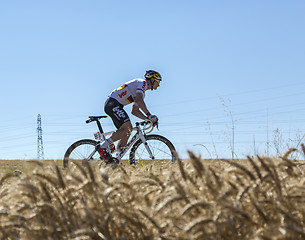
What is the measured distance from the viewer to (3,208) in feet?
11.5

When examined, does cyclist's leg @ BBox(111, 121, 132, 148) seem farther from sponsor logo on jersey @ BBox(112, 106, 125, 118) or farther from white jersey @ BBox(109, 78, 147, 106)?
white jersey @ BBox(109, 78, 147, 106)

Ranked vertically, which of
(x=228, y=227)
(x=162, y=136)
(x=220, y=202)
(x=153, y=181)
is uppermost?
(x=162, y=136)

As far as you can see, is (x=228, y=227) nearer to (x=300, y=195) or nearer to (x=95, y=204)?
(x=300, y=195)

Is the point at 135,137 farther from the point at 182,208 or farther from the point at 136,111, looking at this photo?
the point at 182,208

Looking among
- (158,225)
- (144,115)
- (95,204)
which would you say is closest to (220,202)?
(158,225)

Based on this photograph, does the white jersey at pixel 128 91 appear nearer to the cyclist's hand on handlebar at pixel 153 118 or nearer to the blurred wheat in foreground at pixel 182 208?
the cyclist's hand on handlebar at pixel 153 118

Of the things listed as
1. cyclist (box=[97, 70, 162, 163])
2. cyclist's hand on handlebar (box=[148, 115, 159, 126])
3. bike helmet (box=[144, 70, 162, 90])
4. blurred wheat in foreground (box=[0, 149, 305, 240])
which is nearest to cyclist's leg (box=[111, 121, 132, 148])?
cyclist (box=[97, 70, 162, 163])

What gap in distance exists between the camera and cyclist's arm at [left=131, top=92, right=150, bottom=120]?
10.6 metres

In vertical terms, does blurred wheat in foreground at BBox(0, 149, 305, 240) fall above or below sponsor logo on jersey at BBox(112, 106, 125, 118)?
below

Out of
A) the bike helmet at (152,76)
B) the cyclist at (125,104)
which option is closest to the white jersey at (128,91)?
the cyclist at (125,104)

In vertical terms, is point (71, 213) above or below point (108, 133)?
below

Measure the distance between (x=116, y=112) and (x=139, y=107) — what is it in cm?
59

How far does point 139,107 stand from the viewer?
35.3 ft

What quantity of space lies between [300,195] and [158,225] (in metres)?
0.90
